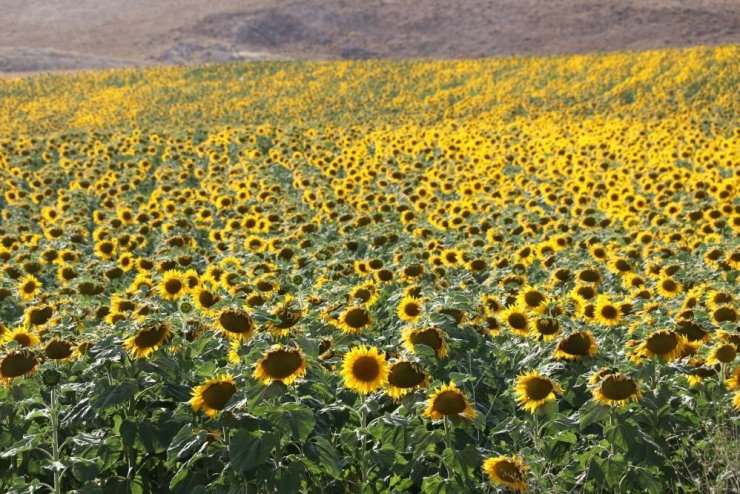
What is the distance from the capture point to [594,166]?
1303cm

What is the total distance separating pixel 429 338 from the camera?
4199 mm

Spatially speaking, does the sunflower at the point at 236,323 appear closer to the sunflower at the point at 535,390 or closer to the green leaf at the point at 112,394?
the green leaf at the point at 112,394

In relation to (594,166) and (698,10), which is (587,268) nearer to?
(594,166)

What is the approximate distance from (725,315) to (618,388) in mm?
1937

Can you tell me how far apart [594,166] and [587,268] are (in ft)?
22.7

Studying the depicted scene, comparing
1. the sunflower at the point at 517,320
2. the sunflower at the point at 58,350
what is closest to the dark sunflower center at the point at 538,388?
the sunflower at the point at 517,320

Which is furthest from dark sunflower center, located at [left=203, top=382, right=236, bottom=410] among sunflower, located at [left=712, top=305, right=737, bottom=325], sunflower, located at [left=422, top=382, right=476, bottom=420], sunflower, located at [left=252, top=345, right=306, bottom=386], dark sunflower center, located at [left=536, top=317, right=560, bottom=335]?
sunflower, located at [left=712, top=305, right=737, bottom=325]

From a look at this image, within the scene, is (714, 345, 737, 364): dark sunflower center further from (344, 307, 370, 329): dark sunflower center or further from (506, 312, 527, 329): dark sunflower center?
(344, 307, 370, 329): dark sunflower center

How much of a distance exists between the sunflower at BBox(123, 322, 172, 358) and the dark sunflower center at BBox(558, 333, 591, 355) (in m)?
2.06

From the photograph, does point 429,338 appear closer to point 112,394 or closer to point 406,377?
point 406,377

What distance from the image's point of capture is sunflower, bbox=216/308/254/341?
398 cm

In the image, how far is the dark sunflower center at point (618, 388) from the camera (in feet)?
11.5

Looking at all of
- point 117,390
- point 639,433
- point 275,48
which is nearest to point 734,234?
point 639,433

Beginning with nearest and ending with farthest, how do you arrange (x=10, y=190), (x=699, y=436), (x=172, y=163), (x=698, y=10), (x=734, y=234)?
(x=699, y=436) → (x=734, y=234) → (x=10, y=190) → (x=172, y=163) → (x=698, y=10)
